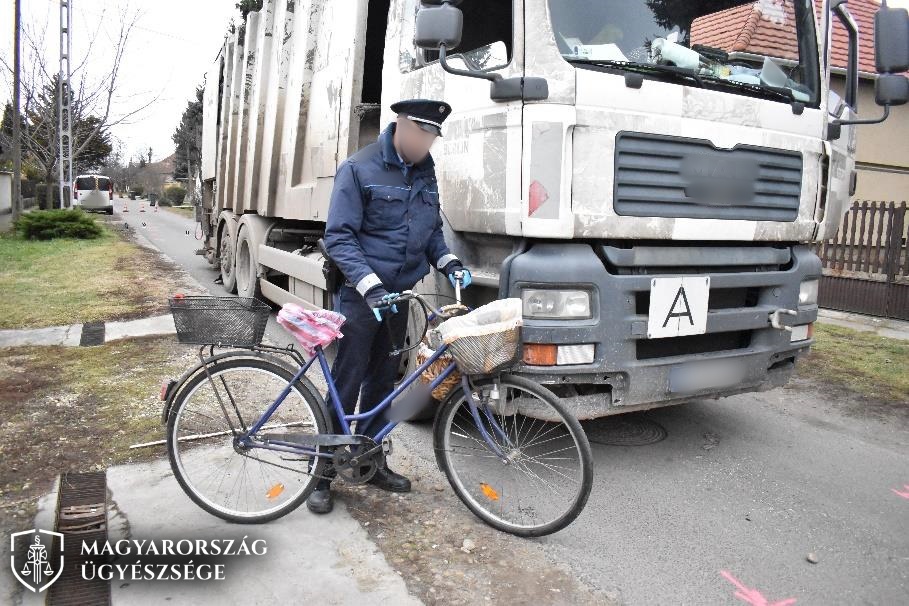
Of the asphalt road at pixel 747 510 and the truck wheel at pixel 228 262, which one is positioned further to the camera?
the truck wheel at pixel 228 262

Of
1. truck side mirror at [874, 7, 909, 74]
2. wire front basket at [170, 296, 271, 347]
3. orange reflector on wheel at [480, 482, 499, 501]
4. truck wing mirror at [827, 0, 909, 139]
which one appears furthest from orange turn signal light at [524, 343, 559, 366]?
truck side mirror at [874, 7, 909, 74]

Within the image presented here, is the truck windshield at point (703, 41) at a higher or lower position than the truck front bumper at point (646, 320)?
higher

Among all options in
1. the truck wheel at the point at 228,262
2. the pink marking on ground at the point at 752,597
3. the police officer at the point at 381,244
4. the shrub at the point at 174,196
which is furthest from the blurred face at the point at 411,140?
the shrub at the point at 174,196

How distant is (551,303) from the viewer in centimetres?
342

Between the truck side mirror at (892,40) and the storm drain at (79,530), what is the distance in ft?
15.5

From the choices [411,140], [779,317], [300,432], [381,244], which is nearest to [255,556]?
[300,432]

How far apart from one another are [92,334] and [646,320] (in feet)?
18.6

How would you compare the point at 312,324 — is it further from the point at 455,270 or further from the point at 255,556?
the point at 255,556

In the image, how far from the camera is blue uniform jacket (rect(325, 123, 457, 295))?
3.18 m

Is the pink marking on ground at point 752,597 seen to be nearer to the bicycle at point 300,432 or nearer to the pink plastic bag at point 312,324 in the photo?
the bicycle at point 300,432

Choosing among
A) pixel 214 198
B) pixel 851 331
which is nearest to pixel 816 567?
pixel 851 331

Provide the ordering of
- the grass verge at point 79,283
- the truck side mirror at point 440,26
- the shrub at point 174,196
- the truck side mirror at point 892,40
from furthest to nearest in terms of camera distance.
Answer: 1. the shrub at point 174,196
2. the grass verge at point 79,283
3. the truck side mirror at point 892,40
4. the truck side mirror at point 440,26

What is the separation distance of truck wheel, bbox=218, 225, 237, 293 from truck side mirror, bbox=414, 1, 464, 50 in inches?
250

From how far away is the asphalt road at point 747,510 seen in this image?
112 inches
